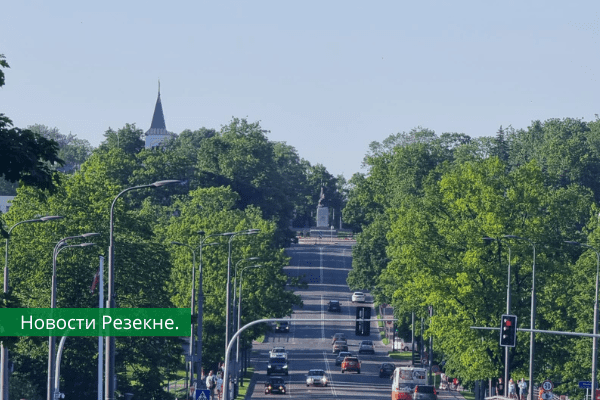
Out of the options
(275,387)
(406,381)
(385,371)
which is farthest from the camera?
(385,371)

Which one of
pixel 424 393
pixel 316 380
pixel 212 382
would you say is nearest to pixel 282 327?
pixel 316 380

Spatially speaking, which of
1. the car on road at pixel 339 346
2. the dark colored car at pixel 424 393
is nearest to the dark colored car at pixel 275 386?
the dark colored car at pixel 424 393

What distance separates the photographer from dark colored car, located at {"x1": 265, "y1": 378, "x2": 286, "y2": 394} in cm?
7731

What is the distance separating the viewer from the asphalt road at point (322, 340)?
80500 millimetres

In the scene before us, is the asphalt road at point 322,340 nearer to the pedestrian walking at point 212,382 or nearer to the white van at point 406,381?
the pedestrian walking at point 212,382

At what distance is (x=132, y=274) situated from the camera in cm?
5809

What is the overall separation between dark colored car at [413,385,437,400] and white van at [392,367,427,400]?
2.80ft

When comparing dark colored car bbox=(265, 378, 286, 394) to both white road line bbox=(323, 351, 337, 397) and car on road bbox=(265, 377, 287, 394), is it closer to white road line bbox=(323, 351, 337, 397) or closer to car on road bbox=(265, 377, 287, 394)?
car on road bbox=(265, 377, 287, 394)

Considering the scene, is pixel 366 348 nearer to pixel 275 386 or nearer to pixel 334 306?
pixel 334 306

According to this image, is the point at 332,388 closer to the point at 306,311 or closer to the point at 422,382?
the point at 422,382

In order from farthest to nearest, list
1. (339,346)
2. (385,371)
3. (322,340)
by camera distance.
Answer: (322,340) < (339,346) < (385,371)

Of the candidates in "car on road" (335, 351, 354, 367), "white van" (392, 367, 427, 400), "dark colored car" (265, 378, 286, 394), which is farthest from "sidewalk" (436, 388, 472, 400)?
"car on road" (335, 351, 354, 367)

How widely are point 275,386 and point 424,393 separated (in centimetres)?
1384

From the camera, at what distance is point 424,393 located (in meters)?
66.2
